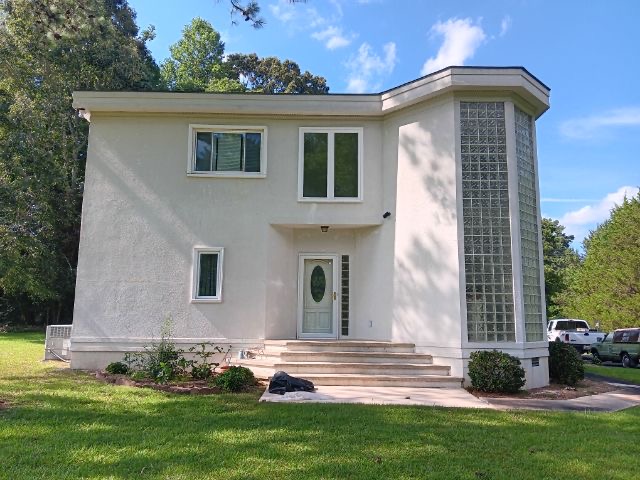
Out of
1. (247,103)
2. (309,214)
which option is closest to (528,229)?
(309,214)

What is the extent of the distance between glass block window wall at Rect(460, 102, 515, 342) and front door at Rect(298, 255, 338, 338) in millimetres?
3436

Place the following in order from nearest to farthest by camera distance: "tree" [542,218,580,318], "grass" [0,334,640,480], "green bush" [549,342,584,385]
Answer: "grass" [0,334,640,480]
"green bush" [549,342,584,385]
"tree" [542,218,580,318]

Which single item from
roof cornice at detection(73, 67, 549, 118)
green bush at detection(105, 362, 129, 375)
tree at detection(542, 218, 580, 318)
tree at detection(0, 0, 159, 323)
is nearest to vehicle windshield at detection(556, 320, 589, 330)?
tree at detection(542, 218, 580, 318)

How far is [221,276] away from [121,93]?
Answer: 4.71m

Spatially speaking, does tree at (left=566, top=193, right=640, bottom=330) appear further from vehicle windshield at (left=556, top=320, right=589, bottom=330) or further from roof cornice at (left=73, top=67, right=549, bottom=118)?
roof cornice at (left=73, top=67, right=549, bottom=118)

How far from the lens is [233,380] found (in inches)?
306

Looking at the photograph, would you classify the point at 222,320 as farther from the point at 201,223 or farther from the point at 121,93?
the point at 121,93

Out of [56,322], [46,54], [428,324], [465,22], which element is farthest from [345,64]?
[56,322]

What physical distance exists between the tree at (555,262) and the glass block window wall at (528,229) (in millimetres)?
17740

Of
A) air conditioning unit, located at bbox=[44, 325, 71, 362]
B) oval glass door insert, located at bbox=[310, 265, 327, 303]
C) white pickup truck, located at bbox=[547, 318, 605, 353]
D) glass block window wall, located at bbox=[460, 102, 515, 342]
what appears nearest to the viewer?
glass block window wall, located at bbox=[460, 102, 515, 342]

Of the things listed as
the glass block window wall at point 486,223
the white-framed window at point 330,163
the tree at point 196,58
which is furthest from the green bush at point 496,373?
the tree at point 196,58

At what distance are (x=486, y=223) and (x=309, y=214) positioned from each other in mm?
3864

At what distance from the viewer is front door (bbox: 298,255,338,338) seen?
37.0 ft

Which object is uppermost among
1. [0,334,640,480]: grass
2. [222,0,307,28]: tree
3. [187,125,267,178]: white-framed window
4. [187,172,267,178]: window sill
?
[222,0,307,28]: tree
